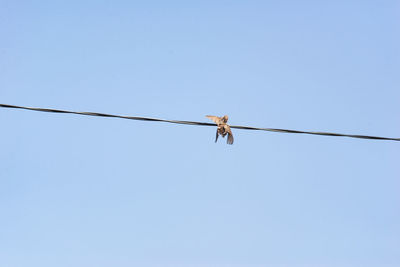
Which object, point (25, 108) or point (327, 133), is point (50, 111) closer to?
point (25, 108)

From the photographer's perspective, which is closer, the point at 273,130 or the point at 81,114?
the point at 81,114

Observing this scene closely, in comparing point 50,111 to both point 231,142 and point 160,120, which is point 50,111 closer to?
point 160,120

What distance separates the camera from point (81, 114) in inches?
384

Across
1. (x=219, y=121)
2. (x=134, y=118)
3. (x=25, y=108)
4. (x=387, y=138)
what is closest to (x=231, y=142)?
(x=219, y=121)

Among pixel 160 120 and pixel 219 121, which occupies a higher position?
pixel 219 121

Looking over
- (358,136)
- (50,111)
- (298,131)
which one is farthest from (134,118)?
(358,136)

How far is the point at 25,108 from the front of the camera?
9578 millimetres

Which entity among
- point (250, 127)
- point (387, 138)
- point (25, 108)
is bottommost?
point (25, 108)

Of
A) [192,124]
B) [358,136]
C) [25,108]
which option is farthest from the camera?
[358,136]

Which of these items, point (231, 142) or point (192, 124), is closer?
point (192, 124)

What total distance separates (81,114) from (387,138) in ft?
18.2

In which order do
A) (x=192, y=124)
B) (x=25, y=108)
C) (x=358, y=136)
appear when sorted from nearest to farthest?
1. (x=25, y=108)
2. (x=192, y=124)
3. (x=358, y=136)

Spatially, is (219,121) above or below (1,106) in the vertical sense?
above

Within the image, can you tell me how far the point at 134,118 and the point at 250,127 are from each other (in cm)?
199
